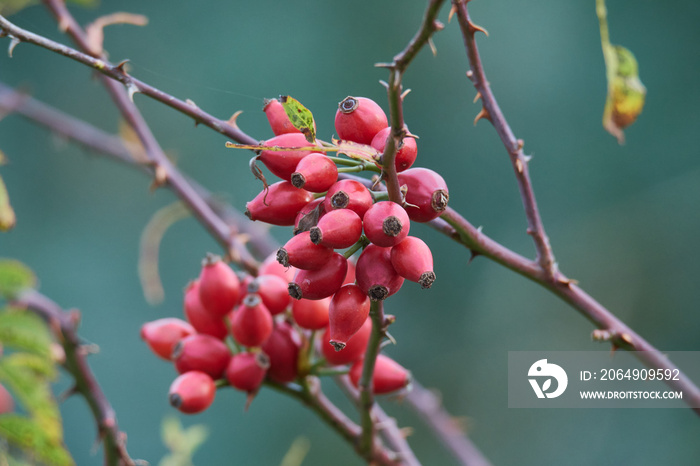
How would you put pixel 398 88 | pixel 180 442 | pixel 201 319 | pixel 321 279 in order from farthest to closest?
pixel 180 442, pixel 201 319, pixel 321 279, pixel 398 88

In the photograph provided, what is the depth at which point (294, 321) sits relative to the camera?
27.5 inches

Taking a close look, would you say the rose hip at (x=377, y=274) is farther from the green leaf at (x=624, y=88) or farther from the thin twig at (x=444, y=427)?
the thin twig at (x=444, y=427)

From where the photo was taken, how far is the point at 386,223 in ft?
1.36

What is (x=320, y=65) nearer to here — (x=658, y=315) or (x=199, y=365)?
(x=658, y=315)

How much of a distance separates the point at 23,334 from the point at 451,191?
1690 millimetres

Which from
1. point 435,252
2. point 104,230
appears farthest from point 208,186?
point 435,252

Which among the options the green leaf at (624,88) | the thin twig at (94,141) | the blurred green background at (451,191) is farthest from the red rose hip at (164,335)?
the blurred green background at (451,191)

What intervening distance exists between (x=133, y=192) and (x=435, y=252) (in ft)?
4.22

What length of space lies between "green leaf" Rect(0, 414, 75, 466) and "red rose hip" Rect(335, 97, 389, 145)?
46cm

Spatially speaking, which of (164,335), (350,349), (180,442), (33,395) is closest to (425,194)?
(350,349)

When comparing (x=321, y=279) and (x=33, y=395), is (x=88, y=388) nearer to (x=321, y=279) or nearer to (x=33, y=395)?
(x=33, y=395)

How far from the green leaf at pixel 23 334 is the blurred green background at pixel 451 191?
5.01 feet

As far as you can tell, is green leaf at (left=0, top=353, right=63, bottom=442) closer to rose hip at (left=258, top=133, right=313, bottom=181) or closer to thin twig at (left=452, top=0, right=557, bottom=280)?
rose hip at (left=258, top=133, right=313, bottom=181)

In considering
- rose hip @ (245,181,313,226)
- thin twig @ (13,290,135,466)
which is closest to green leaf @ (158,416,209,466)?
thin twig @ (13,290,135,466)
